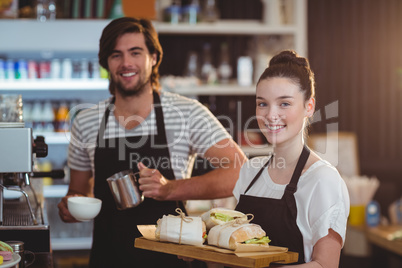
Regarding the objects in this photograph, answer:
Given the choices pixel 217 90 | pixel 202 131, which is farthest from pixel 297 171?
pixel 217 90

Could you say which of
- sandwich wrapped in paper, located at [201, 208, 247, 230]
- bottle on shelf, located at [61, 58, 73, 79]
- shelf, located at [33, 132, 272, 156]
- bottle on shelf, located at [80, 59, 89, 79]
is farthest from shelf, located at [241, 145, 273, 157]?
sandwich wrapped in paper, located at [201, 208, 247, 230]

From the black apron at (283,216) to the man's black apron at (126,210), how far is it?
0.62 metres

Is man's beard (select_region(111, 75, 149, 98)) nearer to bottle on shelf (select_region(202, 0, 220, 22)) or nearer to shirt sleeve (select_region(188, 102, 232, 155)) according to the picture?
shirt sleeve (select_region(188, 102, 232, 155))

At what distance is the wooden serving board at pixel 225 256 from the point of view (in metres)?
1.25

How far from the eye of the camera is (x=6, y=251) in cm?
143

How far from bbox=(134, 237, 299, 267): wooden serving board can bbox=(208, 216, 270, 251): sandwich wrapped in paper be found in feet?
0.10

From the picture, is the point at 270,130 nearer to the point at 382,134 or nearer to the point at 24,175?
the point at 24,175

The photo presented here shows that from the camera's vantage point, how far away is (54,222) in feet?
12.8

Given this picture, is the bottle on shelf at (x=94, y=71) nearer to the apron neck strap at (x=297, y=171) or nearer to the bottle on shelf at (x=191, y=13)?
the bottle on shelf at (x=191, y=13)

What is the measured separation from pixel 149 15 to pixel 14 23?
35.2 inches

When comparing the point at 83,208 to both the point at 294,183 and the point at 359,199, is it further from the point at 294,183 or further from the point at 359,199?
the point at 359,199

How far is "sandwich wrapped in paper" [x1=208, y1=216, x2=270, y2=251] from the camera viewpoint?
4.36ft

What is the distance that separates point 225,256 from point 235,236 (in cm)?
6

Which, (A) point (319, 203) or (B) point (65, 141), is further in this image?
(B) point (65, 141)
